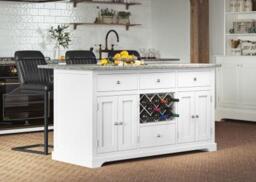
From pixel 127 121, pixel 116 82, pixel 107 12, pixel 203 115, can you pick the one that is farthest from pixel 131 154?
pixel 107 12

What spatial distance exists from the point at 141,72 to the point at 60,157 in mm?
1228

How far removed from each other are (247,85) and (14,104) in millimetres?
3503

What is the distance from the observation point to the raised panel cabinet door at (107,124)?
6203 millimetres

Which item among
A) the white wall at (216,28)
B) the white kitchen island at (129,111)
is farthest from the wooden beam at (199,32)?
the white kitchen island at (129,111)

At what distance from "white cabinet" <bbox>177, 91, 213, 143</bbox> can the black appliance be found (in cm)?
249

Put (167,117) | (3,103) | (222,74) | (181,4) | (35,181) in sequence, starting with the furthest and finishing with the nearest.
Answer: (181,4) < (222,74) < (3,103) < (167,117) < (35,181)

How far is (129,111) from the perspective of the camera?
645 cm

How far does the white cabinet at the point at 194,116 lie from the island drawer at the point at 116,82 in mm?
690

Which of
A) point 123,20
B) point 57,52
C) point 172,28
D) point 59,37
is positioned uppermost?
point 123,20

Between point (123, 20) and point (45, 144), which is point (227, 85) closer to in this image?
point (123, 20)

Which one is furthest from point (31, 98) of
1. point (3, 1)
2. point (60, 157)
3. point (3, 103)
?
point (60, 157)

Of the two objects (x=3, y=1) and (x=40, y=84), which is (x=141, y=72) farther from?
(x=3, y=1)

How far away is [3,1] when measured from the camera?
916cm

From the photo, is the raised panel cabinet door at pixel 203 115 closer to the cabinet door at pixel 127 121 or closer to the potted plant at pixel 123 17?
the cabinet door at pixel 127 121
